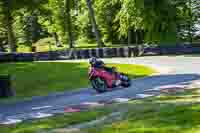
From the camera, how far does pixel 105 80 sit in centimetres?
1853

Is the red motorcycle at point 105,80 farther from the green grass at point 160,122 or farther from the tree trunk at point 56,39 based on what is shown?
the tree trunk at point 56,39

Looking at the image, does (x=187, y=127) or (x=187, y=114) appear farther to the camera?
(x=187, y=114)

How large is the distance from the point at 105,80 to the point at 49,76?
757cm

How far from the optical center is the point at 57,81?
2364cm

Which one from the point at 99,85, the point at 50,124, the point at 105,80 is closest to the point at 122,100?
the point at 99,85

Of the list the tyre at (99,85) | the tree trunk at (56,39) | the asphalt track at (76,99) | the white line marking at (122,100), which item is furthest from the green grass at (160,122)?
the tree trunk at (56,39)

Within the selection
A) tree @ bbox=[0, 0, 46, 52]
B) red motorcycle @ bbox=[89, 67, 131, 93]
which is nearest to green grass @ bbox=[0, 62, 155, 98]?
red motorcycle @ bbox=[89, 67, 131, 93]

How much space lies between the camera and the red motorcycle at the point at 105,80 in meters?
18.5

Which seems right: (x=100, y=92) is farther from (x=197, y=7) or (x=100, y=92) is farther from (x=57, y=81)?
(x=197, y=7)

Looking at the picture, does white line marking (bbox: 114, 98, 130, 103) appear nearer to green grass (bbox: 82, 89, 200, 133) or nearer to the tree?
green grass (bbox: 82, 89, 200, 133)

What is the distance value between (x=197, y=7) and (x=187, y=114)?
47628 millimetres

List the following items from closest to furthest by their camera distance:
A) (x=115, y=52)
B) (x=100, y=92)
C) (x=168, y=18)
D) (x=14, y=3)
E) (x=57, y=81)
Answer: (x=100, y=92) < (x=57, y=81) < (x=115, y=52) < (x=168, y=18) < (x=14, y=3)

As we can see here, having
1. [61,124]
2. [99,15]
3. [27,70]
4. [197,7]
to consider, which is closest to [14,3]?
[99,15]

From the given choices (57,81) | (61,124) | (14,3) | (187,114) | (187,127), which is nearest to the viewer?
(187,127)
